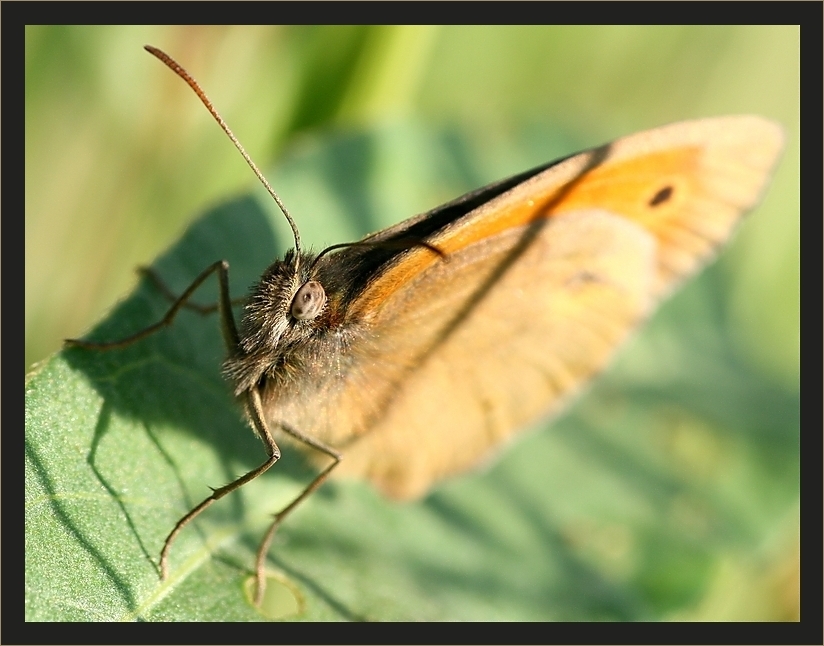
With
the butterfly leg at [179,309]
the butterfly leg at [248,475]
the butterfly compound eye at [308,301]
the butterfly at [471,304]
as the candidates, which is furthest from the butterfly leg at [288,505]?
the butterfly compound eye at [308,301]

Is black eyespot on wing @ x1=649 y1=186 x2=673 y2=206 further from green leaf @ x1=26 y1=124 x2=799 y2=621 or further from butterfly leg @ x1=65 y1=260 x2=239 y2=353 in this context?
butterfly leg @ x1=65 y1=260 x2=239 y2=353

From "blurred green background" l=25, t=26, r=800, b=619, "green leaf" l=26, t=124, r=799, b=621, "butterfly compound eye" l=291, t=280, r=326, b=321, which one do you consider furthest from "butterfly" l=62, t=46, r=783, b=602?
"blurred green background" l=25, t=26, r=800, b=619

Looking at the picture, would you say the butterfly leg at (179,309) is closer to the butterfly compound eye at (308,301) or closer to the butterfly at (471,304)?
the butterfly at (471,304)

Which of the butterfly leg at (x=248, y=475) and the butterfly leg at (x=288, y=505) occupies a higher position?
the butterfly leg at (x=248, y=475)

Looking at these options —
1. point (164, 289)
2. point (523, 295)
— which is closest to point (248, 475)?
point (164, 289)

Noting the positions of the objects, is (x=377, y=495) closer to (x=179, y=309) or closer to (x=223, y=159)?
(x=179, y=309)

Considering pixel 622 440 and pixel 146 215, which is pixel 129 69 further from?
pixel 622 440
